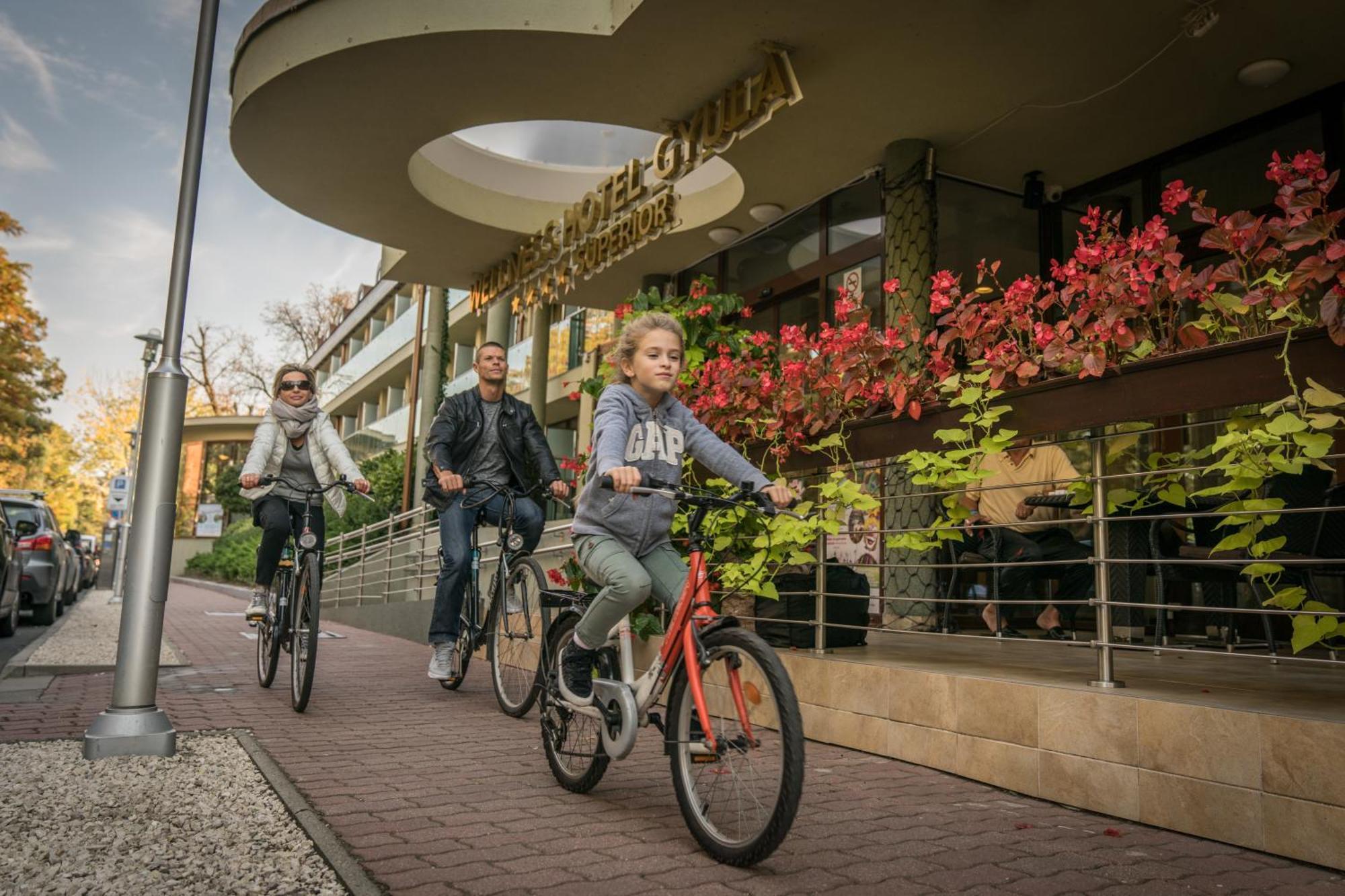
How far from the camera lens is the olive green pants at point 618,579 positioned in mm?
3492

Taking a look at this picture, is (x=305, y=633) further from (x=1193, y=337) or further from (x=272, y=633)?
(x=1193, y=337)

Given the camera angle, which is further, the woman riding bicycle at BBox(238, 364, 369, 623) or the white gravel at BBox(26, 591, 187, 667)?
the white gravel at BBox(26, 591, 187, 667)

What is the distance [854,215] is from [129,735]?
336 inches

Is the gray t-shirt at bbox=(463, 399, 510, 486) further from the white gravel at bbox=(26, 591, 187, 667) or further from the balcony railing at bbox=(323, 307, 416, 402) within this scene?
the balcony railing at bbox=(323, 307, 416, 402)

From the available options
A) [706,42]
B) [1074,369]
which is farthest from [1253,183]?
[1074,369]

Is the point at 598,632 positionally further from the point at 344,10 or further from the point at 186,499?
the point at 186,499

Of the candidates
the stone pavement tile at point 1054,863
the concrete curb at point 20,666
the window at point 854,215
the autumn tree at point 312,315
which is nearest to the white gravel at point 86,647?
the concrete curb at point 20,666

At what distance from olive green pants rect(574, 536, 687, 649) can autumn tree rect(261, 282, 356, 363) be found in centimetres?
4641

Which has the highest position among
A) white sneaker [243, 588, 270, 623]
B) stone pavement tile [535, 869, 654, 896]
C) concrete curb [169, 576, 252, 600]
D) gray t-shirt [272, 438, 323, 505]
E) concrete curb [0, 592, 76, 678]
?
gray t-shirt [272, 438, 323, 505]

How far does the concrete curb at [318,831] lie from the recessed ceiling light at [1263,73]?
27.0ft

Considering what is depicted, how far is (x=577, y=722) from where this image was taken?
3.83m

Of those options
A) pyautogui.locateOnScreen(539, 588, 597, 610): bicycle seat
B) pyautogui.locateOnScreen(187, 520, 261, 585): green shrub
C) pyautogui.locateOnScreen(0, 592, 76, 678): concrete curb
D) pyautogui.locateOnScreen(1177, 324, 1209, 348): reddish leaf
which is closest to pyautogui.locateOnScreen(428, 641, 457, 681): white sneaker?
pyautogui.locateOnScreen(539, 588, 597, 610): bicycle seat

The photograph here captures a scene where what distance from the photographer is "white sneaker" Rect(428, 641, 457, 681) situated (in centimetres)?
627

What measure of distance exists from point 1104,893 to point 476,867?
1756 mm
